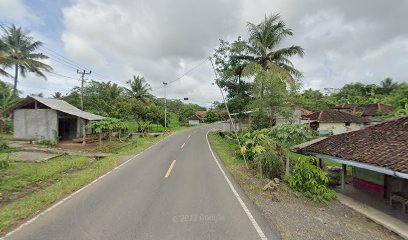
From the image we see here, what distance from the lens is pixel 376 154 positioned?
7.48 metres

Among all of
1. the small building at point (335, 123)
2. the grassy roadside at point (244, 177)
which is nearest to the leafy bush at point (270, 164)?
the grassy roadside at point (244, 177)

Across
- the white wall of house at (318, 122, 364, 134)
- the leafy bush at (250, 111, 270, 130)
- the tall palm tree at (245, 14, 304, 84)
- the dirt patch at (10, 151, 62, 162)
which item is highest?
the tall palm tree at (245, 14, 304, 84)

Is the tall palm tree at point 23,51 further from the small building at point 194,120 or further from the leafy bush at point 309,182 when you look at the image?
the small building at point 194,120

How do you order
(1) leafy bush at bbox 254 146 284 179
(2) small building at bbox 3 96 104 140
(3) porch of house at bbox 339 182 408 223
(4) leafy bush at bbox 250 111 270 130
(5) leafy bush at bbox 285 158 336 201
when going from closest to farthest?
(3) porch of house at bbox 339 182 408 223 → (5) leafy bush at bbox 285 158 336 201 → (1) leafy bush at bbox 254 146 284 179 → (4) leafy bush at bbox 250 111 270 130 → (2) small building at bbox 3 96 104 140

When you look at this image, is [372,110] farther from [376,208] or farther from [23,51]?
[23,51]

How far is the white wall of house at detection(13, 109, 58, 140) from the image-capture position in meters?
22.5

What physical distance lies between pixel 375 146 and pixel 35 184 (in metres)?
12.3

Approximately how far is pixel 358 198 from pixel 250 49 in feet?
56.2

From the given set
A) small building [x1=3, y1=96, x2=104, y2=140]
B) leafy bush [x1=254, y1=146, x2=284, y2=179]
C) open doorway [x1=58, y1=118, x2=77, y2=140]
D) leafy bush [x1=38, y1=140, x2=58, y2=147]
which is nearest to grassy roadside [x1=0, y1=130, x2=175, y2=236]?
leafy bush [x1=38, y1=140, x2=58, y2=147]

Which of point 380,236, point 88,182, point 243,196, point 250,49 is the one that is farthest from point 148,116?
point 380,236

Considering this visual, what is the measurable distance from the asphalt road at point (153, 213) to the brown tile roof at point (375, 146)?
140 inches

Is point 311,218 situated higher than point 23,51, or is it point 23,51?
point 23,51

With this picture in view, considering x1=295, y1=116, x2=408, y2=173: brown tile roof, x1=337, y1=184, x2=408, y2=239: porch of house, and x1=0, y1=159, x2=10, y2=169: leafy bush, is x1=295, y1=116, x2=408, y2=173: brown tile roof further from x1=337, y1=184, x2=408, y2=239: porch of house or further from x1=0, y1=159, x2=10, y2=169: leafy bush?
x1=0, y1=159, x2=10, y2=169: leafy bush

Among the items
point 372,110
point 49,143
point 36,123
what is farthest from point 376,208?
point 372,110
